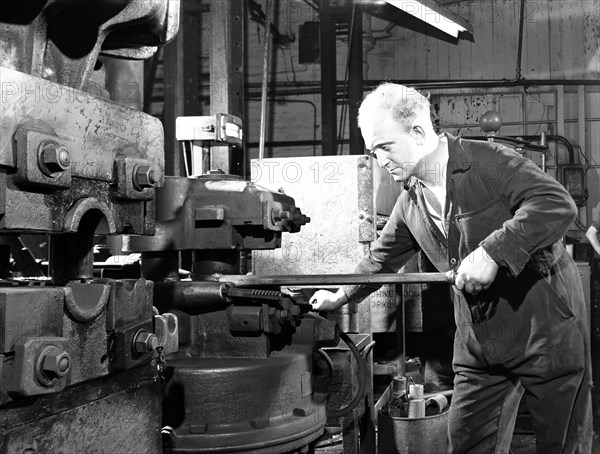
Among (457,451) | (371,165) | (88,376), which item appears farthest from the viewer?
(371,165)

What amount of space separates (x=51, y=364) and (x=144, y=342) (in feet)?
0.62

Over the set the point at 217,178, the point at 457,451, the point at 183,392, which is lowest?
the point at 457,451

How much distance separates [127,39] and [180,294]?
543mm

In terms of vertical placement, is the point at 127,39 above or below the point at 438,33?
below

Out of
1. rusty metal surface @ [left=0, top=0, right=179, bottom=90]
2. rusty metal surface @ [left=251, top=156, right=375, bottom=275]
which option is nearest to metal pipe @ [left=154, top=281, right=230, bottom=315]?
rusty metal surface @ [left=0, top=0, right=179, bottom=90]

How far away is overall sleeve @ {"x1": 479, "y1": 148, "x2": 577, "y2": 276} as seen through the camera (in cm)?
141

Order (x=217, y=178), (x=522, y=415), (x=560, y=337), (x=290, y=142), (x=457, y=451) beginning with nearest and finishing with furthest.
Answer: (x=217, y=178) → (x=560, y=337) → (x=457, y=451) → (x=522, y=415) → (x=290, y=142)

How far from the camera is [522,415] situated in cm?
309

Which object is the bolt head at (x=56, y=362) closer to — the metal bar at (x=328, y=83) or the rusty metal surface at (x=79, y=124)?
the rusty metal surface at (x=79, y=124)

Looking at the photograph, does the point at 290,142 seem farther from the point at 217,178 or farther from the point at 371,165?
the point at 217,178

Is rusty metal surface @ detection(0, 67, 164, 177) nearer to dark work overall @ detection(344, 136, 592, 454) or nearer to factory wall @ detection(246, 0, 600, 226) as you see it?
dark work overall @ detection(344, 136, 592, 454)

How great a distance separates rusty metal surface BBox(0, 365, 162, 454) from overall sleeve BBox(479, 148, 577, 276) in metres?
0.84

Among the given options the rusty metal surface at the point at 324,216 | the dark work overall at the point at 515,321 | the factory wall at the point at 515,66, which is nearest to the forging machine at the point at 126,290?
the dark work overall at the point at 515,321

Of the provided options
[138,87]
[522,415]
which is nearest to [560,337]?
[522,415]
